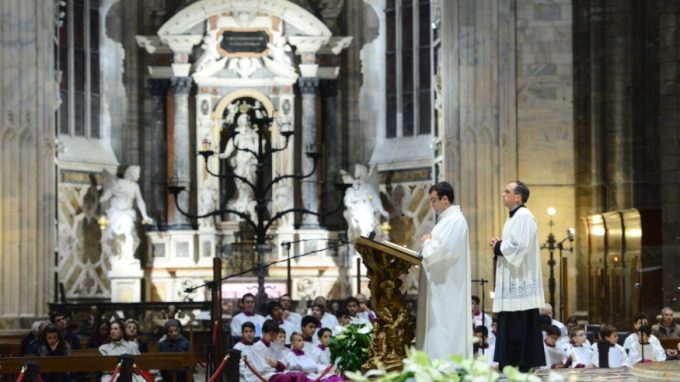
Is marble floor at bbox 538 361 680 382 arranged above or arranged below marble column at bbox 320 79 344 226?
below

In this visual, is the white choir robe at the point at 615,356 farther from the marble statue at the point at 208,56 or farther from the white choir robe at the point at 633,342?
the marble statue at the point at 208,56

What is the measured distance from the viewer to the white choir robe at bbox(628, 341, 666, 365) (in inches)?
676

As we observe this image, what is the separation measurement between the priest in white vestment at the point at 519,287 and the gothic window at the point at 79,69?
18.5 meters

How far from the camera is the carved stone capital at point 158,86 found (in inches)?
1182

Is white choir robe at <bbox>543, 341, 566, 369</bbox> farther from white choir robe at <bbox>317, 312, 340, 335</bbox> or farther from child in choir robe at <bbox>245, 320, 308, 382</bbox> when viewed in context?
white choir robe at <bbox>317, 312, 340, 335</bbox>

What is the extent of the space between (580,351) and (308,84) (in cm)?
1393

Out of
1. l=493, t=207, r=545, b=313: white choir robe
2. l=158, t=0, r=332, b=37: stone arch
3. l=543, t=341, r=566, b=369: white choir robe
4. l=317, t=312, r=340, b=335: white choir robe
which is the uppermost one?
l=158, t=0, r=332, b=37: stone arch

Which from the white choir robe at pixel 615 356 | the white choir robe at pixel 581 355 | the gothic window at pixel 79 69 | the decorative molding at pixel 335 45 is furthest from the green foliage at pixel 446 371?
the decorative molding at pixel 335 45

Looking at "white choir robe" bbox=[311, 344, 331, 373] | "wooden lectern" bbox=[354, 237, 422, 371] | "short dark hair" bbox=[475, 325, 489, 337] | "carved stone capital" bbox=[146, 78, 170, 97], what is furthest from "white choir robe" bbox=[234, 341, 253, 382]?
"carved stone capital" bbox=[146, 78, 170, 97]

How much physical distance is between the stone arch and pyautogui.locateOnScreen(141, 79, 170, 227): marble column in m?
1.28

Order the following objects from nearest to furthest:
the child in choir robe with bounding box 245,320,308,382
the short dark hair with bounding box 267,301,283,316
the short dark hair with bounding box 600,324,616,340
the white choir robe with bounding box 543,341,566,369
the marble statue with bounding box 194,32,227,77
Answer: the white choir robe with bounding box 543,341,566,369 < the child in choir robe with bounding box 245,320,308,382 < the short dark hair with bounding box 600,324,616,340 < the short dark hair with bounding box 267,301,283,316 < the marble statue with bounding box 194,32,227,77

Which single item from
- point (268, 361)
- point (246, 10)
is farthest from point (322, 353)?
point (246, 10)

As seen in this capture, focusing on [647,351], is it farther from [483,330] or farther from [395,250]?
[395,250]

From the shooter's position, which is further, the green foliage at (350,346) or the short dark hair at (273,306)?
the short dark hair at (273,306)
